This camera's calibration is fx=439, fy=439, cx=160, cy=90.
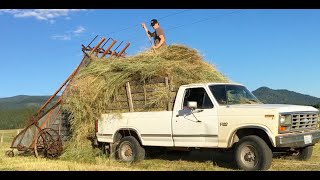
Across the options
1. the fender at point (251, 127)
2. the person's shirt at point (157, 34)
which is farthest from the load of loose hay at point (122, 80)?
the fender at point (251, 127)

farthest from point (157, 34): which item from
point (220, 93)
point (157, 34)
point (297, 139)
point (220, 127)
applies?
point (297, 139)

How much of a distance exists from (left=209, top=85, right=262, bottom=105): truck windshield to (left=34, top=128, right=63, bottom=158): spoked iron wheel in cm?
501

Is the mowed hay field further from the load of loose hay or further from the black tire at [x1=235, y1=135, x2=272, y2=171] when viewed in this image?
the load of loose hay

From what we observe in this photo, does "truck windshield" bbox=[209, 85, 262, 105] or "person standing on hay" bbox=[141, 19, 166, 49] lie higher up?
"person standing on hay" bbox=[141, 19, 166, 49]

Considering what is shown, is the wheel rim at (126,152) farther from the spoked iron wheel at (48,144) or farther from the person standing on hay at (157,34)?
the person standing on hay at (157,34)

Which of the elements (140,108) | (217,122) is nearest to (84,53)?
(140,108)

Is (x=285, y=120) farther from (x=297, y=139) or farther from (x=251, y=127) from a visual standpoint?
(x=251, y=127)

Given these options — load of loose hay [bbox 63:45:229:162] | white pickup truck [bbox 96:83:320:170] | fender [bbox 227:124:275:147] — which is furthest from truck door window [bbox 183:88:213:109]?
fender [bbox 227:124:275:147]

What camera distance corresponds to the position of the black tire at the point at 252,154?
8391 mm

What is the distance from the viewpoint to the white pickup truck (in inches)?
334

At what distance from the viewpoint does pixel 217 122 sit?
30.2ft

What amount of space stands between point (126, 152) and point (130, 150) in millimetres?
150

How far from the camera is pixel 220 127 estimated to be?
9148 mm
